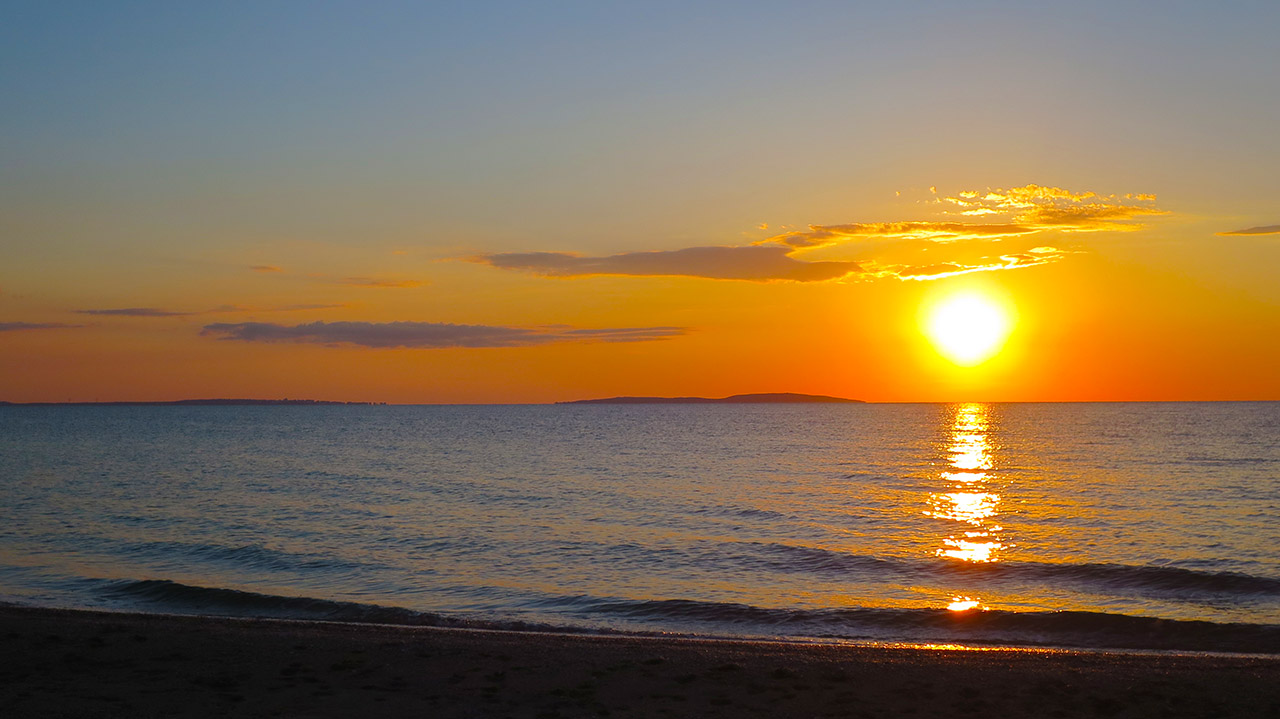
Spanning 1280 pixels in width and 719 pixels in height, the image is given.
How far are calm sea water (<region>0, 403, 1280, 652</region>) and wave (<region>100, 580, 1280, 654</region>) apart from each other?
0.07 m

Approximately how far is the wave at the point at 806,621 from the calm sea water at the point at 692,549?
65 millimetres

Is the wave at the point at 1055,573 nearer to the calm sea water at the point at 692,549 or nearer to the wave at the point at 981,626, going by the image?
the calm sea water at the point at 692,549

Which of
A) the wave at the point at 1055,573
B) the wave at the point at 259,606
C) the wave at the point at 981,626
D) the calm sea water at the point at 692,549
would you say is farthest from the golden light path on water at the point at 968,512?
the wave at the point at 259,606

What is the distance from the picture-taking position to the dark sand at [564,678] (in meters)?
11.5

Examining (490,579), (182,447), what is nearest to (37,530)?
(490,579)

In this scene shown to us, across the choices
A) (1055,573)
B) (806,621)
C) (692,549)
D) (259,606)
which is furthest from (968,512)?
(259,606)

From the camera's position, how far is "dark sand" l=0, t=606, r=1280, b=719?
11453 millimetres

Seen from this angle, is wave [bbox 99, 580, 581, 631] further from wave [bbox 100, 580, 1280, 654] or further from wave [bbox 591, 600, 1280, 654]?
wave [bbox 591, 600, 1280, 654]

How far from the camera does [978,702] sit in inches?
471

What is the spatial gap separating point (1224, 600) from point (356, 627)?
18.6m

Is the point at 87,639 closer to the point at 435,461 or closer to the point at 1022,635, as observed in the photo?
the point at 1022,635

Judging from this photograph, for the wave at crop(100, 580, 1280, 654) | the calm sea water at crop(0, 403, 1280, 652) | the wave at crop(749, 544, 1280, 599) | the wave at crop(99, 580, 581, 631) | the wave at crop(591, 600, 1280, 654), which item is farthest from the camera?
the wave at crop(749, 544, 1280, 599)

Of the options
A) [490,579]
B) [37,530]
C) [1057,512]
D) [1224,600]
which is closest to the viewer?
[1224,600]

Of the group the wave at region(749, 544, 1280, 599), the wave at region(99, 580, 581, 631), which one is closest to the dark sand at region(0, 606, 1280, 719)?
the wave at region(99, 580, 581, 631)
